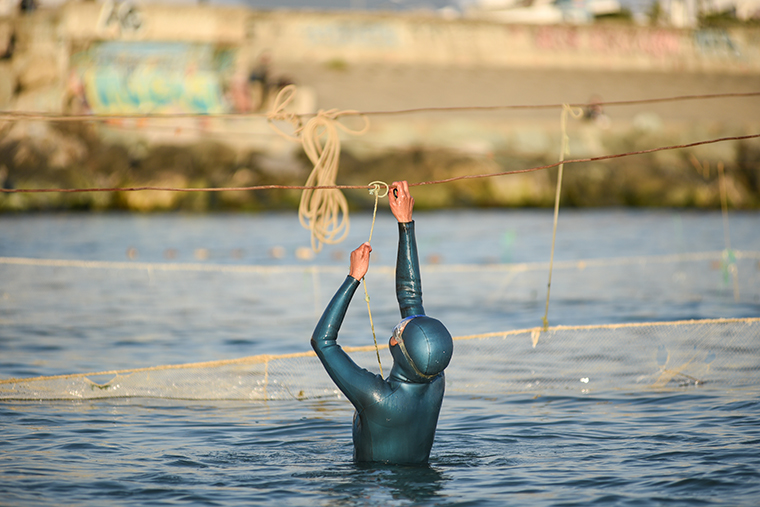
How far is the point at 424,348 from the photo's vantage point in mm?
5727

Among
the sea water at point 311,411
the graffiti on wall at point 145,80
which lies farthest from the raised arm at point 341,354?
the graffiti on wall at point 145,80

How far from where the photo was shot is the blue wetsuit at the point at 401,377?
19.0 feet

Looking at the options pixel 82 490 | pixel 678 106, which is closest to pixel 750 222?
pixel 678 106

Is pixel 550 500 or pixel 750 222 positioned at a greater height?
pixel 750 222

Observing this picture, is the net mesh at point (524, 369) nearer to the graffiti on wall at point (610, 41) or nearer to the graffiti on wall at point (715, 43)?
the graffiti on wall at point (610, 41)

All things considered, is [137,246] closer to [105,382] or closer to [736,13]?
[105,382]

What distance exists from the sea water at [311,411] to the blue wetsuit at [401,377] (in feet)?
0.98

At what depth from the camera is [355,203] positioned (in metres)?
35.3

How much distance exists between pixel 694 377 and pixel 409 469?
171 inches

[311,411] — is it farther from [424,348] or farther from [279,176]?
[279,176]

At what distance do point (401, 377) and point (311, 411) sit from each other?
292cm

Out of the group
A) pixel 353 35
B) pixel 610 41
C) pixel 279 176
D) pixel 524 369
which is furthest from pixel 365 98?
pixel 524 369

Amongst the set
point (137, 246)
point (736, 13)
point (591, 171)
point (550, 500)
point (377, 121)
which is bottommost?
point (550, 500)

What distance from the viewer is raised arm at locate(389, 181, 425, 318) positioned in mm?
6227
